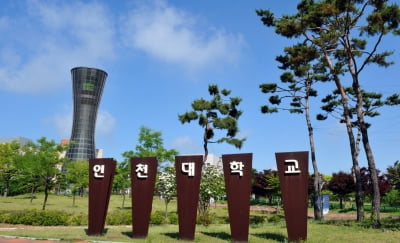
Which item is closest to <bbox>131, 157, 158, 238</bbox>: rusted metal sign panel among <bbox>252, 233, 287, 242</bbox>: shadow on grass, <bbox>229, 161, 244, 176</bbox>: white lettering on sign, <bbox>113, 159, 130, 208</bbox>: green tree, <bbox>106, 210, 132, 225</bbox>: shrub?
<bbox>229, 161, 244, 176</bbox>: white lettering on sign

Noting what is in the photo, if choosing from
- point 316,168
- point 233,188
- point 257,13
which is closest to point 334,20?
point 257,13

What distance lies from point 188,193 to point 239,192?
168 centimetres

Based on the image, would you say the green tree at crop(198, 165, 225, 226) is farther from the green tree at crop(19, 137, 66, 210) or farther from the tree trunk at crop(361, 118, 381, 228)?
the green tree at crop(19, 137, 66, 210)

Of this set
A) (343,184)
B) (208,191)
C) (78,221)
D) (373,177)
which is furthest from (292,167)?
(343,184)

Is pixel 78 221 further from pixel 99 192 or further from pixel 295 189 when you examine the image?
pixel 295 189

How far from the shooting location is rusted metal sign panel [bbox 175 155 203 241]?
10883mm

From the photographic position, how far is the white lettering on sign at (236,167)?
1047 cm

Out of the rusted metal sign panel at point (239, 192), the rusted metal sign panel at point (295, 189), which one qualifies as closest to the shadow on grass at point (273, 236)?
the rusted metal sign panel at point (295, 189)

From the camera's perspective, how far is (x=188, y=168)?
11117 mm

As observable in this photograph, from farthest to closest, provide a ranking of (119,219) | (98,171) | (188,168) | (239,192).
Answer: (119,219), (98,171), (188,168), (239,192)

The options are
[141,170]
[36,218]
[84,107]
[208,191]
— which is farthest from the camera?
[84,107]

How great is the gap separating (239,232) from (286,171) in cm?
234

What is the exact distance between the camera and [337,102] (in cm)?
2364

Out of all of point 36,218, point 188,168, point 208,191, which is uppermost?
point 188,168
